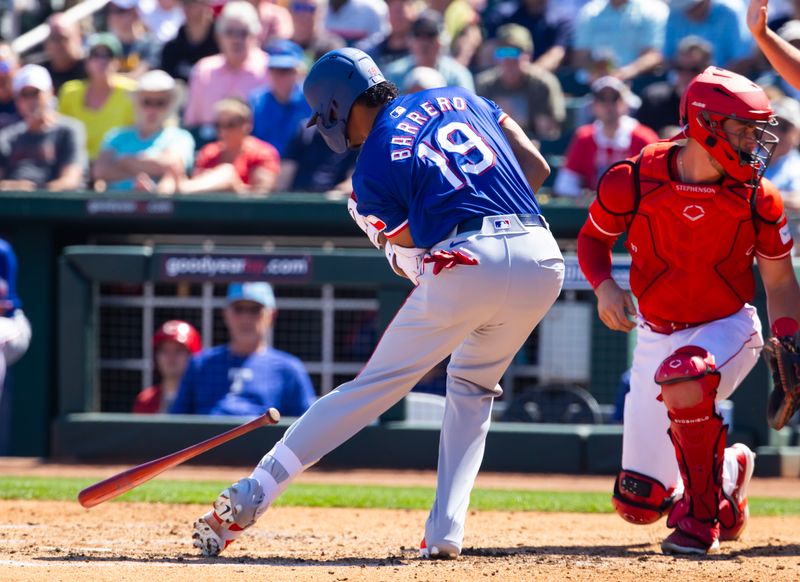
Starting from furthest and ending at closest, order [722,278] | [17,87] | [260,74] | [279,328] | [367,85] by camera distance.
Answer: [260,74] → [17,87] → [279,328] → [722,278] → [367,85]

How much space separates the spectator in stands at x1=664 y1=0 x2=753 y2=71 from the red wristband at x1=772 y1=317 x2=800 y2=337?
571 cm

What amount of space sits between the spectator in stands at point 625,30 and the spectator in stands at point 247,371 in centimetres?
388

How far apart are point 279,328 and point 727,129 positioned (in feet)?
15.0

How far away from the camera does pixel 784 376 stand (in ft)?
13.9

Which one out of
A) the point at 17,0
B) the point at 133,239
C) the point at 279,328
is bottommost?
the point at 279,328

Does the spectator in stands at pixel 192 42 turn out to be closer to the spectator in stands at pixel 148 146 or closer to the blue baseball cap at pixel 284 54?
the blue baseball cap at pixel 284 54

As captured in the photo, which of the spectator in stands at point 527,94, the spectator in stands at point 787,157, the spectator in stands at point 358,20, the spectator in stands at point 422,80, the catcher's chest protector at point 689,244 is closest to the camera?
the catcher's chest protector at point 689,244

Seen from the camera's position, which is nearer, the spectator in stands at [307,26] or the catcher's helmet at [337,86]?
the catcher's helmet at [337,86]

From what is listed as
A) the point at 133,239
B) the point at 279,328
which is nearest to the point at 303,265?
the point at 279,328

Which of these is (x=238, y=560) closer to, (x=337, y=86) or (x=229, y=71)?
(x=337, y=86)

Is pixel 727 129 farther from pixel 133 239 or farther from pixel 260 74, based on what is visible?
pixel 260 74

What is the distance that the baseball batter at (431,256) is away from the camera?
3945 millimetres

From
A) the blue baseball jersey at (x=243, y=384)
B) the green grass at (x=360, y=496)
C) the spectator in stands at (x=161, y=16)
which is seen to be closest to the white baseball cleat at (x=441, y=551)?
the green grass at (x=360, y=496)

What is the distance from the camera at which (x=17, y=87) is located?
939 centimetres
